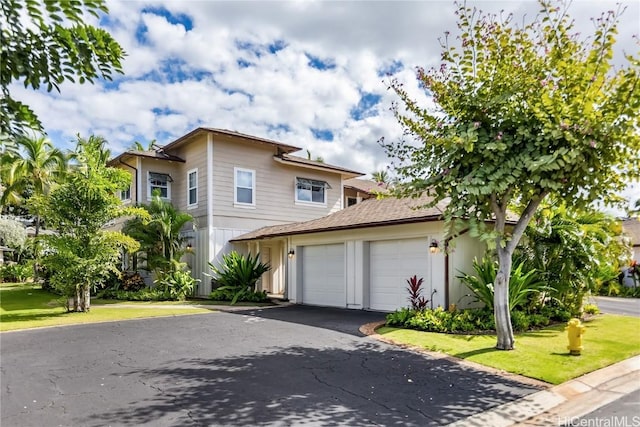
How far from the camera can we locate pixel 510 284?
10.2 m

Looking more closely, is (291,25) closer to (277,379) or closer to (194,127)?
(277,379)

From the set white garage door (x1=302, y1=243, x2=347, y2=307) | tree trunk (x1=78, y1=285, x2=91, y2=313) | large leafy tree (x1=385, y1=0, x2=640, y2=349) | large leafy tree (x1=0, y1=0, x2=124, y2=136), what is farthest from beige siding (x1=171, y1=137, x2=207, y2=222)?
large leafy tree (x1=0, y1=0, x2=124, y2=136)

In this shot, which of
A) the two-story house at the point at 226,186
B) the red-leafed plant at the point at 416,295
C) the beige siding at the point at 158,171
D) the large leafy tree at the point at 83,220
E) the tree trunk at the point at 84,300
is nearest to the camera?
the red-leafed plant at the point at 416,295

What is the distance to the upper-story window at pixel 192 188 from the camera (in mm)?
19484

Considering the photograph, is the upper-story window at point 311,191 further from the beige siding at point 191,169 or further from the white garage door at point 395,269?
the white garage door at point 395,269

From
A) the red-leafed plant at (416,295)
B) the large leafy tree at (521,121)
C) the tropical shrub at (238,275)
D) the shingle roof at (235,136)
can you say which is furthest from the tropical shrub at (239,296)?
the large leafy tree at (521,121)

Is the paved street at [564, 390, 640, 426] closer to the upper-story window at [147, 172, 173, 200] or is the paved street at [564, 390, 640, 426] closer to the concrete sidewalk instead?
the concrete sidewalk

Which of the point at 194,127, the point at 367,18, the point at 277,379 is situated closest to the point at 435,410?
the point at 277,379

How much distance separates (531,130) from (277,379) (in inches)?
230

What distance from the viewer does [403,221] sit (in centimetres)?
1231

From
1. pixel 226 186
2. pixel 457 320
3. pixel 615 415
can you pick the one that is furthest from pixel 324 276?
pixel 615 415

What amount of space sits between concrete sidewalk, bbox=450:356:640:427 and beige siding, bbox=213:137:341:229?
15.0m

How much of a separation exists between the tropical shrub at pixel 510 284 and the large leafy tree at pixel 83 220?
34.5 feet

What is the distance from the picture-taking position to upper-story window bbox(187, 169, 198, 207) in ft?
63.9
